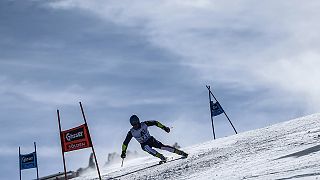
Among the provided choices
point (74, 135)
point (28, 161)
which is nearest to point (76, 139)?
point (74, 135)

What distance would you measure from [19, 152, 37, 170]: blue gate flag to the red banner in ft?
43.3

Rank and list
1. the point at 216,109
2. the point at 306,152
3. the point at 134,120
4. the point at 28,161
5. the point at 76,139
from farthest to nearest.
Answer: the point at 216,109 < the point at 28,161 < the point at 134,120 < the point at 76,139 < the point at 306,152

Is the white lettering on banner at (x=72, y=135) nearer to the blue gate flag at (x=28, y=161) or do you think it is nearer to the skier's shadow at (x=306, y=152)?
the skier's shadow at (x=306, y=152)

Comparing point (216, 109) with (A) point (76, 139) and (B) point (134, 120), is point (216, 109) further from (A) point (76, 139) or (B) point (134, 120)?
(A) point (76, 139)

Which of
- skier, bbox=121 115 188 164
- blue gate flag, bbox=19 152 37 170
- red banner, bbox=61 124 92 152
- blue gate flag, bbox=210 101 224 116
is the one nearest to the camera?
red banner, bbox=61 124 92 152

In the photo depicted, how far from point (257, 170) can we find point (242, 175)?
0.28 metres

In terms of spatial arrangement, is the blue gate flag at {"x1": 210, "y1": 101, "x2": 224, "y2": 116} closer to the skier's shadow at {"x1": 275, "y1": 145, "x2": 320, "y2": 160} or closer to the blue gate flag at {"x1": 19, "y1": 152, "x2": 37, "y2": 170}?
the blue gate flag at {"x1": 19, "y1": 152, "x2": 37, "y2": 170}

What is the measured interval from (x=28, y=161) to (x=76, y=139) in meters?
14.0

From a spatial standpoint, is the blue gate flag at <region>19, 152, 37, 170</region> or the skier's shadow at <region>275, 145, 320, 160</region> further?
the blue gate flag at <region>19, 152, 37, 170</region>

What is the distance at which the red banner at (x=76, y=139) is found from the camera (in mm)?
14898

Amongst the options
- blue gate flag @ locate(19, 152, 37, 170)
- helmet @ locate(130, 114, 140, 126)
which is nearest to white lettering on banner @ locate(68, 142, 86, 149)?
helmet @ locate(130, 114, 140, 126)

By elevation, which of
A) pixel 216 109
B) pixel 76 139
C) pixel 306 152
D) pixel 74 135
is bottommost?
pixel 306 152

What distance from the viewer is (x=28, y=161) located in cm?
2780

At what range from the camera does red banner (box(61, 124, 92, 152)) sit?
14898 millimetres
